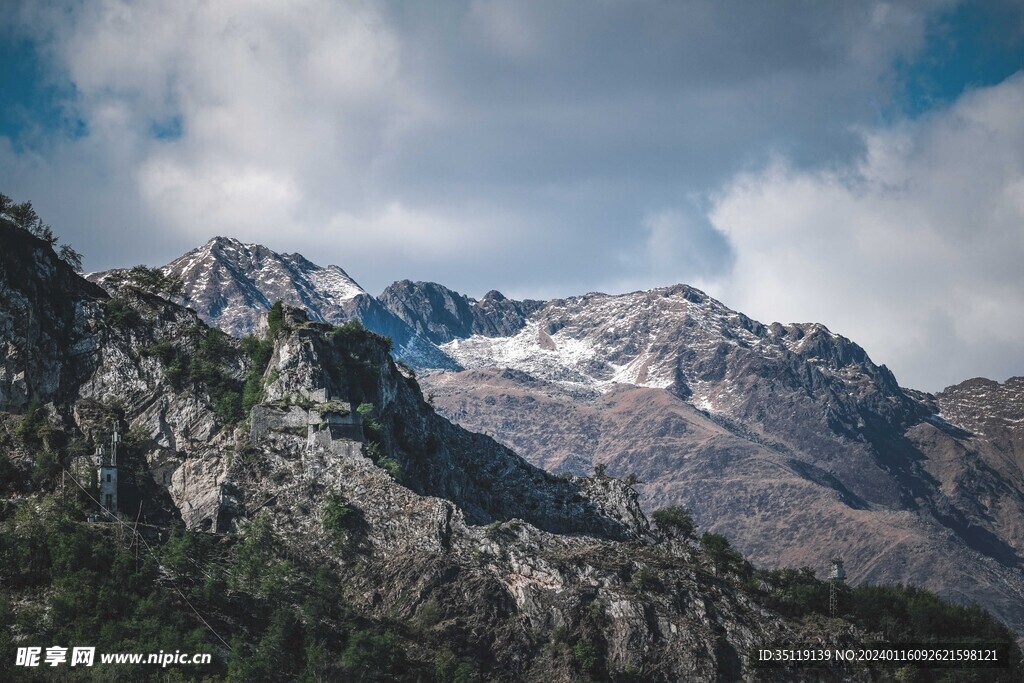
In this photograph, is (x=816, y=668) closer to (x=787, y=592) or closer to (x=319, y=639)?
(x=787, y=592)

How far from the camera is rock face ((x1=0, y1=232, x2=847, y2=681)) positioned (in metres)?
154

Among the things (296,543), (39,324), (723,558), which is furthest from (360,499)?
(723,558)

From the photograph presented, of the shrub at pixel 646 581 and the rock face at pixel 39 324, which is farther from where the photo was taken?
the rock face at pixel 39 324

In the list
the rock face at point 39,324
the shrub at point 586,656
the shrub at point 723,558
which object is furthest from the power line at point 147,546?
the shrub at point 723,558

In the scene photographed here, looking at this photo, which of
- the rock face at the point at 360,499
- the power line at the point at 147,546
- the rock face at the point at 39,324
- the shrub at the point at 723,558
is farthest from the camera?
the shrub at the point at 723,558

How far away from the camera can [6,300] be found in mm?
177000

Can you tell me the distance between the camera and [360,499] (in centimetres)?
16288

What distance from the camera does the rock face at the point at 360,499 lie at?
15362 centimetres

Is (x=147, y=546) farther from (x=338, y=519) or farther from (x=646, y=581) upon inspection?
(x=646, y=581)

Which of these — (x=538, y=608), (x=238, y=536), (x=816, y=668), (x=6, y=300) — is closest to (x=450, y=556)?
(x=538, y=608)

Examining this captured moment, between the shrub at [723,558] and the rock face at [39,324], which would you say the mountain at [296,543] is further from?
the shrub at [723,558]

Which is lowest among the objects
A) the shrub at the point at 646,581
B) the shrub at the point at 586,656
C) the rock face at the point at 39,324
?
the shrub at the point at 586,656

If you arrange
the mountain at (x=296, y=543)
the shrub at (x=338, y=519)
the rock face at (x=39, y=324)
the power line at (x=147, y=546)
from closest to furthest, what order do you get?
1. the power line at (x=147, y=546)
2. the mountain at (x=296, y=543)
3. the shrub at (x=338, y=519)
4. the rock face at (x=39, y=324)

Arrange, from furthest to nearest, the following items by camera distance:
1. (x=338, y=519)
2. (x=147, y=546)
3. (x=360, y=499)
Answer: (x=360, y=499) → (x=338, y=519) → (x=147, y=546)
